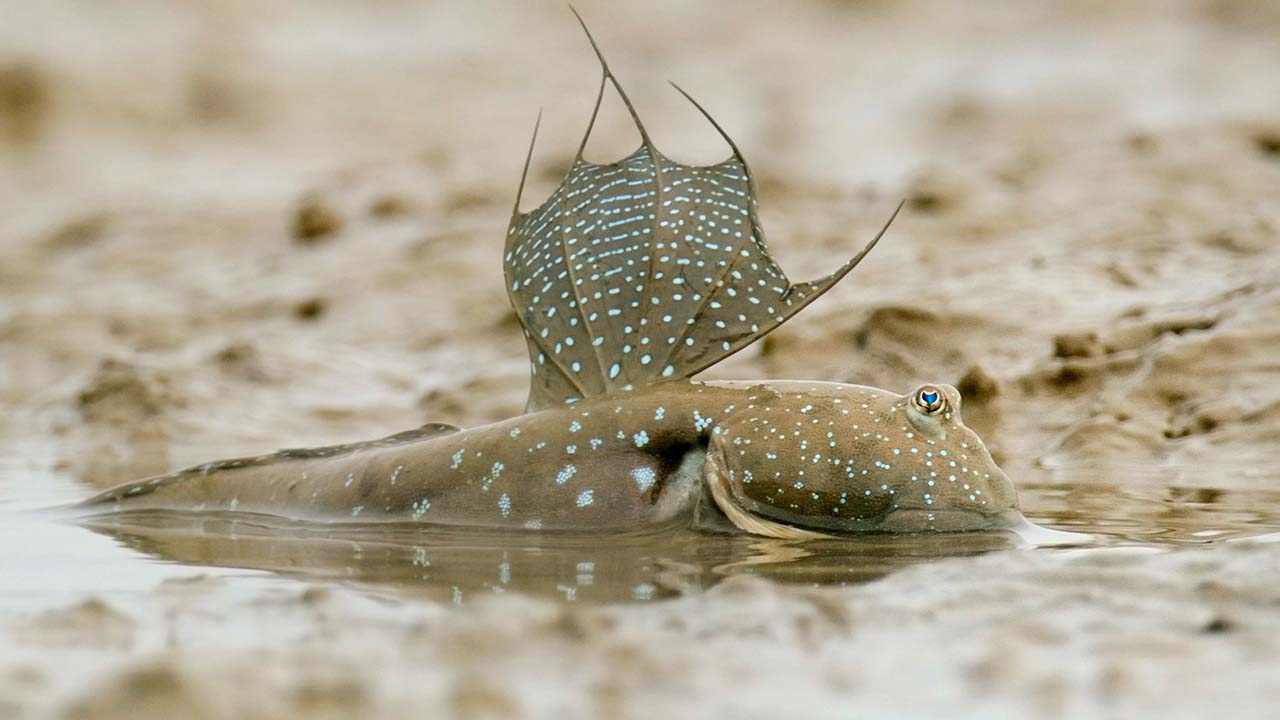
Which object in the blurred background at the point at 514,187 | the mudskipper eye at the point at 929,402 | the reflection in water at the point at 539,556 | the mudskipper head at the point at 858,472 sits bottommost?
the reflection in water at the point at 539,556

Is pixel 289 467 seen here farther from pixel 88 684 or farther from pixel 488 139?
pixel 488 139

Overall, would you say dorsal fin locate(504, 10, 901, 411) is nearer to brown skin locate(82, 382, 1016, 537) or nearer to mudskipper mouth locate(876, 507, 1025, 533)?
brown skin locate(82, 382, 1016, 537)

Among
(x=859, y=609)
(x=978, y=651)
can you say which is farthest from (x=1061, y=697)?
(x=859, y=609)

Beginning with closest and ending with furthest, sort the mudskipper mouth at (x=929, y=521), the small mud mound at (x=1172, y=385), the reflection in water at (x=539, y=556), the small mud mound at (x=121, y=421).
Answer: the reflection in water at (x=539, y=556)
the mudskipper mouth at (x=929, y=521)
the small mud mound at (x=1172, y=385)
the small mud mound at (x=121, y=421)

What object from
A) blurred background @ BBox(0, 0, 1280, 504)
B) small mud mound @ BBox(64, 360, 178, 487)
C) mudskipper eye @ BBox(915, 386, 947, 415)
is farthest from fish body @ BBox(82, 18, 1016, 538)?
small mud mound @ BBox(64, 360, 178, 487)

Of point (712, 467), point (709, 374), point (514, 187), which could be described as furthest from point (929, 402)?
point (514, 187)

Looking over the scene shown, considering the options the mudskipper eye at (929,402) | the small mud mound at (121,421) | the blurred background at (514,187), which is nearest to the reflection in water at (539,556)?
the mudskipper eye at (929,402)

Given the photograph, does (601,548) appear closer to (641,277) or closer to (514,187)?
(641,277)

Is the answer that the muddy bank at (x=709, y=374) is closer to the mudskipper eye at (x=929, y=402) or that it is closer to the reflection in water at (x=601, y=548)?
the reflection in water at (x=601, y=548)
